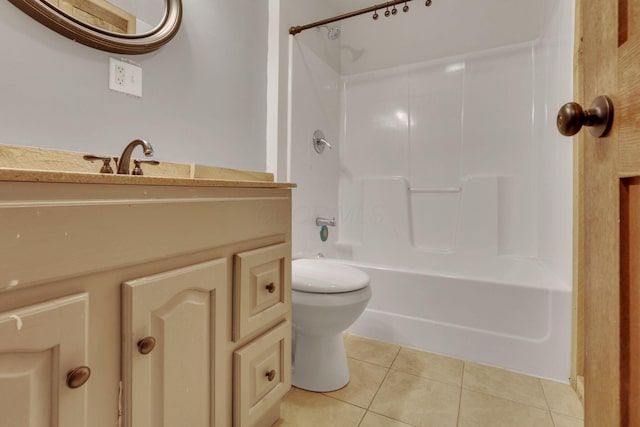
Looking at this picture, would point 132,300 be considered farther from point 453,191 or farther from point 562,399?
point 453,191

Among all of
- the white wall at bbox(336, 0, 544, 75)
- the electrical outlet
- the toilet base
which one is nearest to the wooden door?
the toilet base

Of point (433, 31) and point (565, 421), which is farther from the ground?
point (433, 31)

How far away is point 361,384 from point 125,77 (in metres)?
1.43

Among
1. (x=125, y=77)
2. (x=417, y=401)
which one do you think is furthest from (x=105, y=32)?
(x=417, y=401)

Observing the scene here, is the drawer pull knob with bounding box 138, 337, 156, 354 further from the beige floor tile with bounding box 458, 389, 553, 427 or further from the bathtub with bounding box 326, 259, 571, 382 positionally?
the bathtub with bounding box 326, 259, 571, 382

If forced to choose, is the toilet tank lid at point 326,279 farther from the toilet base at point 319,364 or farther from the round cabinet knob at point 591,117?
the round cabinet knob at point 591,117

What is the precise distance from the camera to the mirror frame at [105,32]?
0.79m

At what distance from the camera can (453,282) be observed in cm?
148

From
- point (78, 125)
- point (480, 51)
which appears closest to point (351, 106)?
point (480, 51)

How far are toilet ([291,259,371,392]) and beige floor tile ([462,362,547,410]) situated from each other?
1.75ft

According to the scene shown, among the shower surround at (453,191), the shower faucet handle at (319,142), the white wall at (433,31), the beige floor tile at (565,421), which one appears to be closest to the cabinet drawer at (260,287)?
the shower surround at (453,191)

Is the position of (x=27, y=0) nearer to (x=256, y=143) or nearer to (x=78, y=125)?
(x=78, y=125)

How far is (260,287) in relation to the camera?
811 mm

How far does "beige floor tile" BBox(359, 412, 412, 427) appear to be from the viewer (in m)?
1.01
